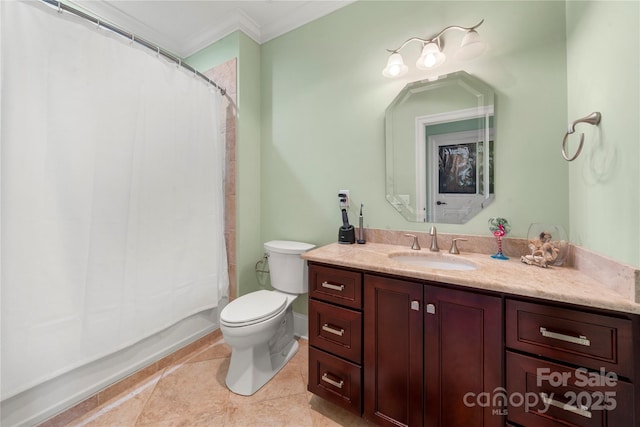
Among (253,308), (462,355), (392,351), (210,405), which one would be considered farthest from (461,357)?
(210,405)

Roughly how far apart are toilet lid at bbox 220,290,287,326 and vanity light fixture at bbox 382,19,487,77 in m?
1.63

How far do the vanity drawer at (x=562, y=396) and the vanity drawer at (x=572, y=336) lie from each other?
0.04 m

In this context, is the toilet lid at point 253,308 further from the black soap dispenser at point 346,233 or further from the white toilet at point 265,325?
the black soap dispenser at point 346,233

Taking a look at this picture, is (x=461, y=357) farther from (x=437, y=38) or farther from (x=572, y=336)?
(x=437, y=38)

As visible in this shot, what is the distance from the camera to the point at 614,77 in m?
0.84

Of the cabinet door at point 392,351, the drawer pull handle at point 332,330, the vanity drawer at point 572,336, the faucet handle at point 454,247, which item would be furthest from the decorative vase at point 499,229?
the drawer pull handle at point 332,330

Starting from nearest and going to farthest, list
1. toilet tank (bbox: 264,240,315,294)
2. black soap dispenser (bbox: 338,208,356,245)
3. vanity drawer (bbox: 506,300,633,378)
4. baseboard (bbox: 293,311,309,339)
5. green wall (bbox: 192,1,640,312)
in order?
vanity drawer (bbox: 506,300,633,378) < green wall (bbox: 192,1,640,312) < black soap dispenser (bbox: 338,208,356,245) < toilet tank (bbox: 264,240,315,294) < baseboard (bbox: 293,311,309,339)

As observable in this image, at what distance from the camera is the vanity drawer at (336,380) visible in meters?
1.18

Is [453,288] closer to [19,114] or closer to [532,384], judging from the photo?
[532,384]

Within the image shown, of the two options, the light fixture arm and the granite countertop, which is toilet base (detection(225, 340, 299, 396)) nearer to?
the granite countertop

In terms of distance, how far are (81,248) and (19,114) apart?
63 centimetres

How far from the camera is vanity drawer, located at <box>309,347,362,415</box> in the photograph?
46.3 inches

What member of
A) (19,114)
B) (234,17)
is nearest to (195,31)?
(234,17)

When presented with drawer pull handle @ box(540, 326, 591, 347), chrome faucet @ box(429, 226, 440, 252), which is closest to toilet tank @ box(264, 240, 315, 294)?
chrome faucet @ box(429, 226, 440, 252)
